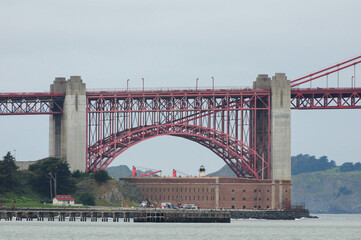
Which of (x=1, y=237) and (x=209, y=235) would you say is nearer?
(x=1, y=237)

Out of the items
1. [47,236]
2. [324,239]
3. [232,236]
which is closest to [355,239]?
[324,239]

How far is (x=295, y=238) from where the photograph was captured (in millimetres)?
197000

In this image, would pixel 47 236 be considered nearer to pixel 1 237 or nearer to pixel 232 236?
pixel 1 237

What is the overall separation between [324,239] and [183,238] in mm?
24693

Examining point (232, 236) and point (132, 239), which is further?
point (232, 236)

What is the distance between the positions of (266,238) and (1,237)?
144 ft

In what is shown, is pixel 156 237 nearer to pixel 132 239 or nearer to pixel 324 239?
pixel 132 239

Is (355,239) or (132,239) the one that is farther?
(355,239)

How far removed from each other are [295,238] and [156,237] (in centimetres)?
2361

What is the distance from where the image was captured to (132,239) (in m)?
186

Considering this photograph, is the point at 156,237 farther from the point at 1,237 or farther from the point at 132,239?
the point at 1,237

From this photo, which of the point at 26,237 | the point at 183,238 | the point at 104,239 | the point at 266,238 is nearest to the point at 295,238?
the point at 266,238

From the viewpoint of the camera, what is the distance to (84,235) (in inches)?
7584

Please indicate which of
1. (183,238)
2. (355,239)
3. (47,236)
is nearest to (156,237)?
(183,238)
